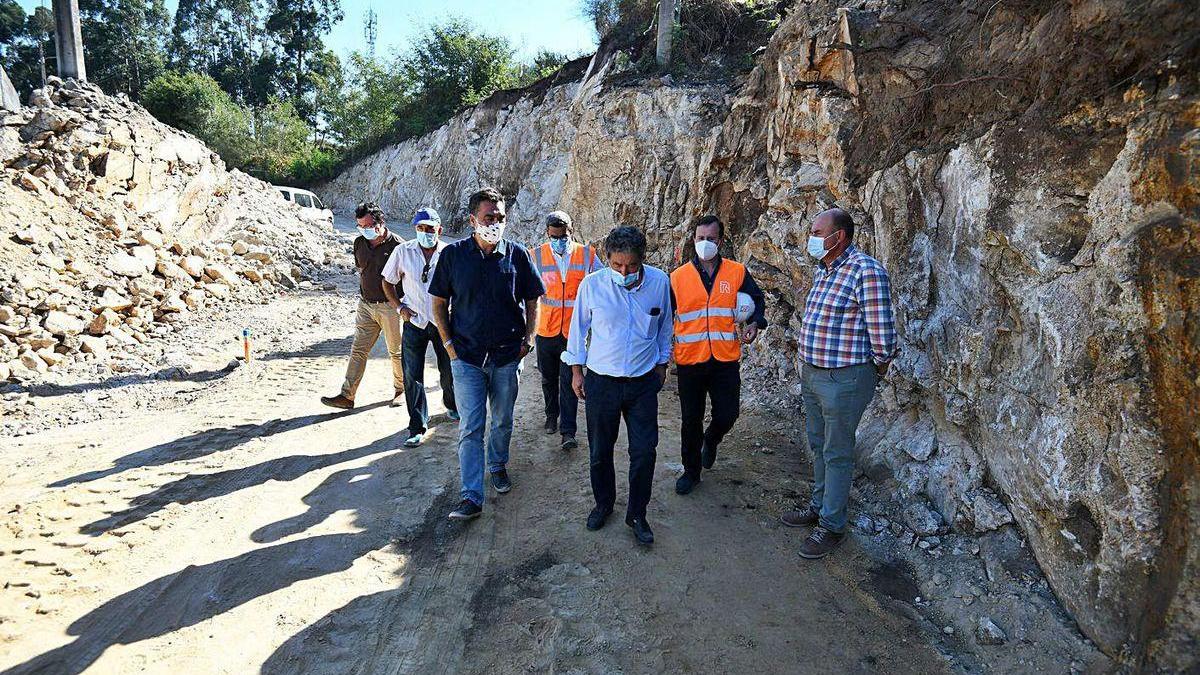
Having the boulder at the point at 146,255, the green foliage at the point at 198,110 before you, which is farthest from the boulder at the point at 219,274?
the green foliage at the point at 198,110

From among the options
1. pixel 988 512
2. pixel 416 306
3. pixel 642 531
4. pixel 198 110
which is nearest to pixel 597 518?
pixel 642 531

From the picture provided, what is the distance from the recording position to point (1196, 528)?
219 centimetres

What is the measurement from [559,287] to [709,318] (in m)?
1.52

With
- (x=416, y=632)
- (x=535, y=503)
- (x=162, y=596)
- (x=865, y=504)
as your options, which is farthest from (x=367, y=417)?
(x=865, y=504)

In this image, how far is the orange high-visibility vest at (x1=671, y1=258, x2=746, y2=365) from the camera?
4.18m

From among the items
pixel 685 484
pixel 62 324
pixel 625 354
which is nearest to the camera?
pixel 625 354

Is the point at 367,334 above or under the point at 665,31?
under

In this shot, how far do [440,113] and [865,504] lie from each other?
88.2 ft

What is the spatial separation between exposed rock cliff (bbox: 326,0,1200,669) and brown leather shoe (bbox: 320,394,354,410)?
4.36 m

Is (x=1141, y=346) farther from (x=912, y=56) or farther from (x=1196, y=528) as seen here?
(x=912, y=56)

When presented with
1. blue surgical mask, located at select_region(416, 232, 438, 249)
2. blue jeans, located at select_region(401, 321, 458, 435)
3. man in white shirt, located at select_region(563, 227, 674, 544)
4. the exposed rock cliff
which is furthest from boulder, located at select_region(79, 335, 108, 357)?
the exposed rock cliff

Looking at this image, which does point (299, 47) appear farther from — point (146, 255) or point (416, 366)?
point (416, 366)

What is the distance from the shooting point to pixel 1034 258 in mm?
3111

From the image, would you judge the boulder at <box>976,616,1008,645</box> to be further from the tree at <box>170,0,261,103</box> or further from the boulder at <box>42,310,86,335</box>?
the tree at <box>170,0,261,103</box>
